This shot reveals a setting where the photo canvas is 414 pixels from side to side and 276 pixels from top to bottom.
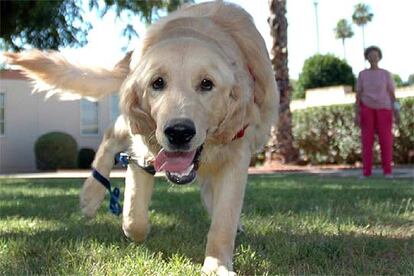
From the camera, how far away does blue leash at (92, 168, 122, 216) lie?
14.5 feet

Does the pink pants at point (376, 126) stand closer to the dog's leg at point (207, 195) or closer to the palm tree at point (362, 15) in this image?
the dog's leg at point (207, 195)

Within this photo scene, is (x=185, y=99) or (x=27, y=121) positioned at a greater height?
(x=27, y=121)

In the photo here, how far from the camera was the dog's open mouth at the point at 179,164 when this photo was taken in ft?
10.2

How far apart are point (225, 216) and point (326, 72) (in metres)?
39.9

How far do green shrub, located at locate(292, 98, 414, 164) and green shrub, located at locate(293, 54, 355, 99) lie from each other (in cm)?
2380

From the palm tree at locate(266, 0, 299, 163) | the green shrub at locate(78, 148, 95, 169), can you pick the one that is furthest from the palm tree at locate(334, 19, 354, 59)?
the palm tree at locate(266, 0, 299, 163)

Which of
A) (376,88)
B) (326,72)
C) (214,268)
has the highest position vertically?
(326,72)

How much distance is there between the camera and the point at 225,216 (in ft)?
10.9

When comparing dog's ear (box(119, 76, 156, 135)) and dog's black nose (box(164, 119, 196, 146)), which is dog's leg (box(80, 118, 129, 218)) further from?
dog's black nose (box(164, 119, 196, 146))

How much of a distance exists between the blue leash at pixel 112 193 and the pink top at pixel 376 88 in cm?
616

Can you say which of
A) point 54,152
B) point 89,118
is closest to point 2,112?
point 54,152

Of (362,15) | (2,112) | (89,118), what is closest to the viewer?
(2,112)

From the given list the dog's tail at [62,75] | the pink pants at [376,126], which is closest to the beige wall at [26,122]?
the pink pants at [376,126]

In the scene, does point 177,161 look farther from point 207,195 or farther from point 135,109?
point 207,195
